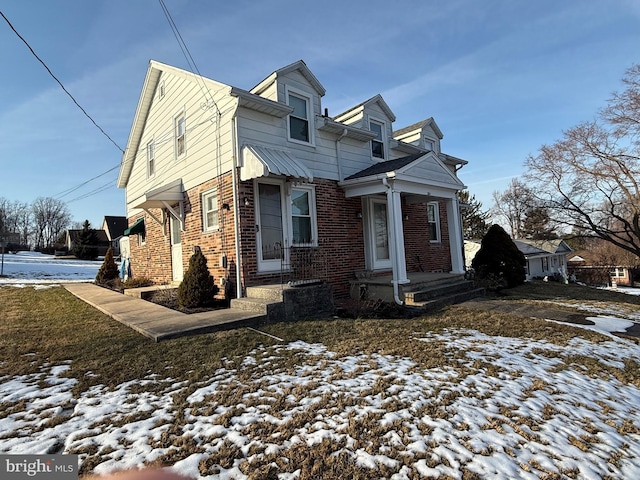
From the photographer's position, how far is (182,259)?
10.1 meters

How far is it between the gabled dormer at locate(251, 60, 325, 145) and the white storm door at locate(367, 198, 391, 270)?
9.63ft

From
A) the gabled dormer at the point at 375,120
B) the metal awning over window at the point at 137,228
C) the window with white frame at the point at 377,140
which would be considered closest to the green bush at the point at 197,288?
the gabled dormer at the point at 375,120

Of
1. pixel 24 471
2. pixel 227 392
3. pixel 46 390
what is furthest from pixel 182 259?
pixel 24 471

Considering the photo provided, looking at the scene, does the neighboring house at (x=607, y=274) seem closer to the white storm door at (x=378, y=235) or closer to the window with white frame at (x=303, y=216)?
the white storm door at (x=378, y=235)

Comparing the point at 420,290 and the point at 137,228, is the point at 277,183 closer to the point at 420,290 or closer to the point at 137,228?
the point at 420,290

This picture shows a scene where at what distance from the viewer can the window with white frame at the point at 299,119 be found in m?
8.94

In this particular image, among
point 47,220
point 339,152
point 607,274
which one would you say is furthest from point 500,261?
point 47,220

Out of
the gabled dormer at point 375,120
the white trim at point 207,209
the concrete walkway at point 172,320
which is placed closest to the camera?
the concrete walkway at point 172,320

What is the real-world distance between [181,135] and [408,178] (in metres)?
6.80

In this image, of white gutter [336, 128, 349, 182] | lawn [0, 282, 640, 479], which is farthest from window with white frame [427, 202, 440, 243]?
lawn [0, 282, 640, 479]

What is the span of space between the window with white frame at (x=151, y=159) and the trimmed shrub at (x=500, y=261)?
12.7m

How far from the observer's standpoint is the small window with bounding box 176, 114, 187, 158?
995 centimetres

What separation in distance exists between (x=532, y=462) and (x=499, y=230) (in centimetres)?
1230

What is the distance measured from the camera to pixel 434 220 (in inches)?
533
